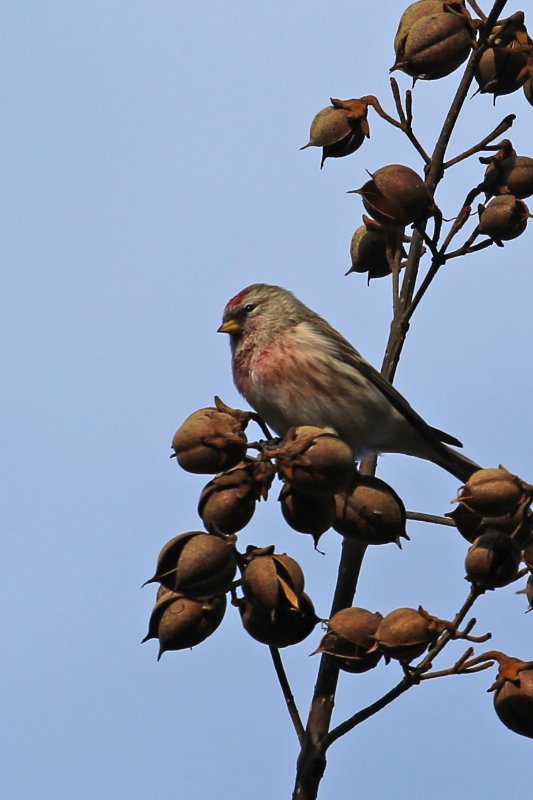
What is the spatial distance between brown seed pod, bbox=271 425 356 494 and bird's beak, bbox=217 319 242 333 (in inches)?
106

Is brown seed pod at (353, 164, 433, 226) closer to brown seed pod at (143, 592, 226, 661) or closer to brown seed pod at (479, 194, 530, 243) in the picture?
brown seed pod at (479, 194, 530, 243)

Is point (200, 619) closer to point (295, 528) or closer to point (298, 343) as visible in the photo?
point (295, 528)

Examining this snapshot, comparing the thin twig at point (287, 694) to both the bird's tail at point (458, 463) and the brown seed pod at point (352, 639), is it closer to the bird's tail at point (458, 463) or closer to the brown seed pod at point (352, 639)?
the brown seed pod at point (352, 639)

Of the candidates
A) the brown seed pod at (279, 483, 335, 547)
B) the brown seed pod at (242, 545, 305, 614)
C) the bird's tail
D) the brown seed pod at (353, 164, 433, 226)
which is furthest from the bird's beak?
the brown seed pod at (242, 545, 305, 614)

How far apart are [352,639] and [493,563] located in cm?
47

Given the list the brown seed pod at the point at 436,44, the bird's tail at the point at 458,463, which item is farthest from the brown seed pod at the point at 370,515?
the bird's tail at the point at 458,463

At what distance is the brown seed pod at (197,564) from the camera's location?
11.3ft

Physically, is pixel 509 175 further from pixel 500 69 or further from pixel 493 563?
pixel 493 563

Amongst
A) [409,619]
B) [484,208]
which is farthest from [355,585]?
[484,208]

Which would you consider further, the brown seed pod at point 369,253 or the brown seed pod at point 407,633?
the brown seed pod at point 369,253

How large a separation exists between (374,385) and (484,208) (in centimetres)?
157

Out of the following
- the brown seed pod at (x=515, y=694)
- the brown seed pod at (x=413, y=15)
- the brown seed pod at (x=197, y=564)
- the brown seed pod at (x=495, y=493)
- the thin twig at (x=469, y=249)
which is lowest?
the brown seed pod at (x=515, y=694)

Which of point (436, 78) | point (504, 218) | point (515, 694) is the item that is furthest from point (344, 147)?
point (515, 694)

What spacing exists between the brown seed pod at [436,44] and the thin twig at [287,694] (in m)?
2.21
